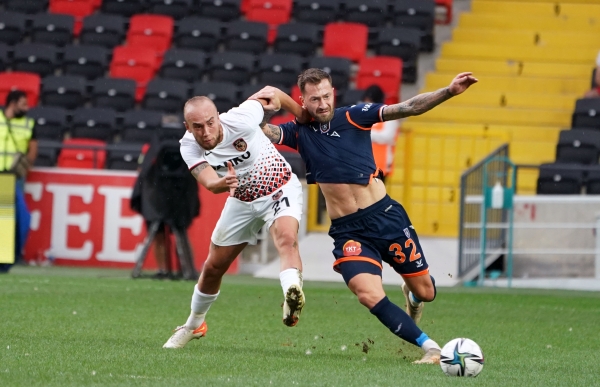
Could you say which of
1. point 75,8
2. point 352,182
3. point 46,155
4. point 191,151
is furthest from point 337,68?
point 191,151

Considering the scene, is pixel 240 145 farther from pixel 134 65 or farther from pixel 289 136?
pixel 134 65

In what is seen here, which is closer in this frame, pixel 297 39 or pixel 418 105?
pixel 418 105

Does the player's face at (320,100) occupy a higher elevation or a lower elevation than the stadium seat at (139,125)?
higher

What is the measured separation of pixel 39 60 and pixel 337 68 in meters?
5.75

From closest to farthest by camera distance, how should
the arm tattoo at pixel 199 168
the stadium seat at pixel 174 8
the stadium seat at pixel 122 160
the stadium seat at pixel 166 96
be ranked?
the arm tattoo at pixel 199 168, the stadium seat at pixel 122 160, the stadium seat at pixel 166 96, the stadium seat at pixel 174 8

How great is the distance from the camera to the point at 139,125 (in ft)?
62.3

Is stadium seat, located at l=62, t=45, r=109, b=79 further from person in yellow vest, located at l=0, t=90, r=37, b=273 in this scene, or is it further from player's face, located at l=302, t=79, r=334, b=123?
player's face, located at l=302, t=79, r=334, b=123

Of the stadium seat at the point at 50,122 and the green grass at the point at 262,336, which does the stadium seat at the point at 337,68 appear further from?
the green grass at the point at 262,336

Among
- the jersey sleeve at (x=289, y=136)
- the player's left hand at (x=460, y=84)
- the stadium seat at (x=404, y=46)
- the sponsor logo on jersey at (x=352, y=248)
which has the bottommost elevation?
the sponsor logo on jersey at (x=352, y=248)

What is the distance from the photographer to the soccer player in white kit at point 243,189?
7.74 m

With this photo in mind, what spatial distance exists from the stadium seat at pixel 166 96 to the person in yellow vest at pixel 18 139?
4.42m

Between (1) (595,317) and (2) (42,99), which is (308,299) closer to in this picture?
(1) (595,317)

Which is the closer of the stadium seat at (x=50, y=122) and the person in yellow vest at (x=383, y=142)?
the person in yellow vest at (x=383, y=142)

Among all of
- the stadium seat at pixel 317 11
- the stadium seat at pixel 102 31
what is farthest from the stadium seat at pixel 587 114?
the stadium seat at pixel 102 31
